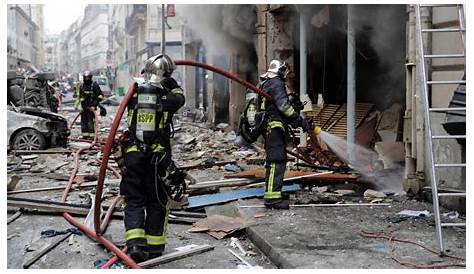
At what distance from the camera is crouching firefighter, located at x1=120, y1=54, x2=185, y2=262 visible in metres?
4.55

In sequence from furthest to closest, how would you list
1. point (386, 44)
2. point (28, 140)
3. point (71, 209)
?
point (28, 140) < point (386, 44) < point (71, 209)

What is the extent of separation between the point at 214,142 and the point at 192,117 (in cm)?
882

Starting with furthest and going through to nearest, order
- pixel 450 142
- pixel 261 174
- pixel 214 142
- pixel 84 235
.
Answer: pixel 214 142 → pixel 261 174 → pixel 450 142 → pixel 84 235

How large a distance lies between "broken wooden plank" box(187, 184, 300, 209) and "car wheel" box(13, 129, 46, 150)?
6.63m

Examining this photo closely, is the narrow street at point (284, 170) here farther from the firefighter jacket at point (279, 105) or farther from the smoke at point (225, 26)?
the smoke at point (225, 26)

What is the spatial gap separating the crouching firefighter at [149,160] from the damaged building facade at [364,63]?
2.92 m

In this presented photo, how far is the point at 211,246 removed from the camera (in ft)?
Answer: 16.4

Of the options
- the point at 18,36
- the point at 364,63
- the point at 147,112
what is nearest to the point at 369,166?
the point at 364,63

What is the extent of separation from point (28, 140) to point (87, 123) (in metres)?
2.25

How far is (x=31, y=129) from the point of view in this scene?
12.1 metres

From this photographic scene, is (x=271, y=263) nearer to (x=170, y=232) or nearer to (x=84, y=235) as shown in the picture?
(x=170, y=232)

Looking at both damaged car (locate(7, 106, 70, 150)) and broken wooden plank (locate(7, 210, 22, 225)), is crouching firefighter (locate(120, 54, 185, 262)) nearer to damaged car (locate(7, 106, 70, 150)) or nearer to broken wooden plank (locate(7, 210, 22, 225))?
broken wooden plank (locate(7, 210, 22, 225))

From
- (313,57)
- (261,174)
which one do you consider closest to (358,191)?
(261,174)

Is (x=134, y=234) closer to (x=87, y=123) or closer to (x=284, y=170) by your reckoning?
(x=284, y=170)
